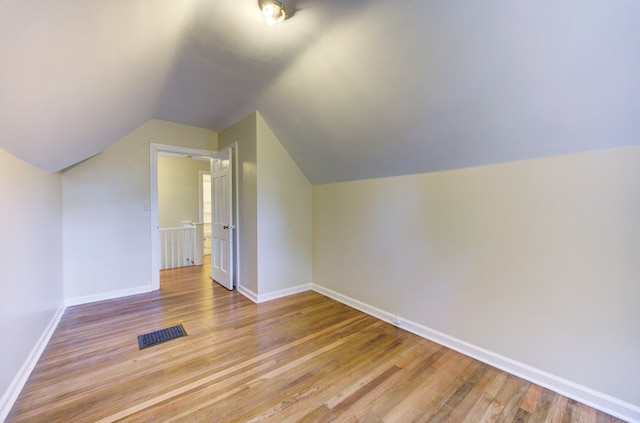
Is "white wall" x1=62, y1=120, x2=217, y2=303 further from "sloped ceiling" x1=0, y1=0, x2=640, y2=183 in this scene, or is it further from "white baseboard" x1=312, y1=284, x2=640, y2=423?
"white baseboard" x1=312, y1=284, x2=640, y2=423

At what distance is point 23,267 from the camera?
1.83 meters

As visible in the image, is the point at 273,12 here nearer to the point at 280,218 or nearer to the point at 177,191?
the point at 280,218

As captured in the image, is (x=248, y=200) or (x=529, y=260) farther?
(x=248, y=200)

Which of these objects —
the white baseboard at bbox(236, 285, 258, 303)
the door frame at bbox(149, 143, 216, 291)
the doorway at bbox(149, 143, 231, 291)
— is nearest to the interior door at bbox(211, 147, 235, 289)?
the white baseboard at bbox(236, 285, 258, 303)

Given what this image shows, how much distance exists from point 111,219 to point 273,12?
3.23 m

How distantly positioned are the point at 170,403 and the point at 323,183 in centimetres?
260

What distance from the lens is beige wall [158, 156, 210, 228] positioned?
5.51m

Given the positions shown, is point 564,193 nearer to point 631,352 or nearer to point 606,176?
point 606,176

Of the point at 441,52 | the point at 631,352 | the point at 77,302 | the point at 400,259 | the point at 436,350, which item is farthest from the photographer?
the point at 77,302

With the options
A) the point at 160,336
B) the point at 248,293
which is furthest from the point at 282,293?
the point at 160,336

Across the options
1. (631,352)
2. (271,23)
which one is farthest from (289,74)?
(631,352)

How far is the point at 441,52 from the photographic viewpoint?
1.60 m

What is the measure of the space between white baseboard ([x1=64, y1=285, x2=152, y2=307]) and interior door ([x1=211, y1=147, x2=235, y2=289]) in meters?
0.95

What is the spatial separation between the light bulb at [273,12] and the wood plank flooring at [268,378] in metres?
2.35
